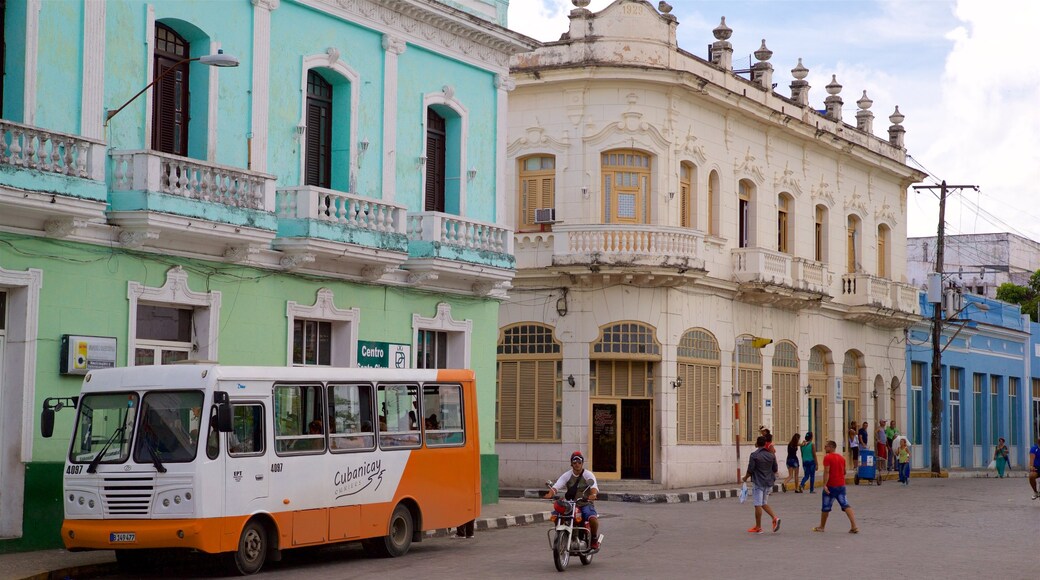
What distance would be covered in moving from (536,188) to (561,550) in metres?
18.3

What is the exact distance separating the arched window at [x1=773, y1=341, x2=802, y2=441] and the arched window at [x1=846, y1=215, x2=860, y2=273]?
5.60 m

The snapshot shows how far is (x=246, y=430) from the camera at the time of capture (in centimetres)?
1593

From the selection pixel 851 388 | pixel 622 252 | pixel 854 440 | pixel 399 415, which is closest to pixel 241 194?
pixel 399 415

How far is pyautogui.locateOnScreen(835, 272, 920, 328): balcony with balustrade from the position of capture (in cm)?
4259

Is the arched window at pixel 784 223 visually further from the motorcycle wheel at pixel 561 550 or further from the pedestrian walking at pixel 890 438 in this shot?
the motorcycle wheel at pixel 561 550

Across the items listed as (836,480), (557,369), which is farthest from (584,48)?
(836,480)

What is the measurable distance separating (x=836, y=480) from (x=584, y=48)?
14.7m

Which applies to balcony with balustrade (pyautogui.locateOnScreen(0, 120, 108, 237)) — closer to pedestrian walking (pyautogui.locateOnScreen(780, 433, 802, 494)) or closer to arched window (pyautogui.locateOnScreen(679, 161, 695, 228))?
arched window (pyautogui.locateOnScreen(679, 161, 695, 228))

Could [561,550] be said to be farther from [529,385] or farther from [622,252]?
[529,385]

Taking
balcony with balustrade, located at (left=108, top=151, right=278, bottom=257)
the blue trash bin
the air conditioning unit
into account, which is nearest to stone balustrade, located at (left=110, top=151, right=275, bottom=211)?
balcony with balustrade, located at (left=108, top=151, right=278, bottom=257)

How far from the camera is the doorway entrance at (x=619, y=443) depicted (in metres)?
32.8

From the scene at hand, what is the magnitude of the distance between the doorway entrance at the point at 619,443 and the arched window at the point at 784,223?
872 cm

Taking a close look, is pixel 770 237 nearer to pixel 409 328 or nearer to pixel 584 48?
pixel 584 48

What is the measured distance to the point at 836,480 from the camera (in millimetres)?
22000
